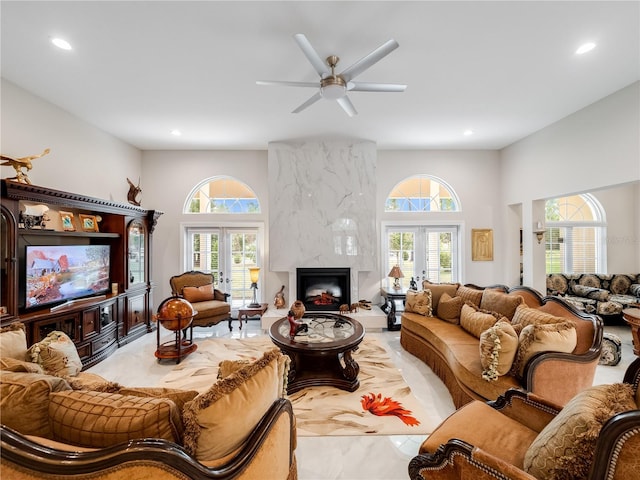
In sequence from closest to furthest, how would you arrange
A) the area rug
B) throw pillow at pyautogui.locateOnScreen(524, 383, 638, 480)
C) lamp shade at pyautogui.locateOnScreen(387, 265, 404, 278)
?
throw pillow at pyautogui.locateOnScreen(524, 383, 638, 480) < the area rug < lamp shade at pyautogui.locateOnScreen(387, 265, 404, 278)

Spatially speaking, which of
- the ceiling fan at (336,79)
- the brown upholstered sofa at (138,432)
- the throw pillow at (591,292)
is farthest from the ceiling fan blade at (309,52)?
the throw pillow at (591,292)

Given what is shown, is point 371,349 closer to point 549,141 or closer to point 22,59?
point 549,141

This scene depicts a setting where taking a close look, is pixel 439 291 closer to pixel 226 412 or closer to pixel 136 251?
pixel 226 412

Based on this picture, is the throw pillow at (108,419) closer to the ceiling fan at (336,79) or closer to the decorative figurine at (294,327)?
the decorative figurine at (294,327)

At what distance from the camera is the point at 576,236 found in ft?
19.8

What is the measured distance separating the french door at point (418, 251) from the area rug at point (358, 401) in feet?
7.46

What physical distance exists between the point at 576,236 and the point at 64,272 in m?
9.20

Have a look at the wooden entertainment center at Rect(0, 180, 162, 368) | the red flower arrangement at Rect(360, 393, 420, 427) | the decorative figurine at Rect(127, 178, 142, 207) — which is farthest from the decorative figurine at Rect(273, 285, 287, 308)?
the decorative figurine at Rect(127, 178, 142, 207)

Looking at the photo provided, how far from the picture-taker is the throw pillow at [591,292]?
499 cm

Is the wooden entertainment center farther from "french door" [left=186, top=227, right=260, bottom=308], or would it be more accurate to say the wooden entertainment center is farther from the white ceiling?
the white ceiling

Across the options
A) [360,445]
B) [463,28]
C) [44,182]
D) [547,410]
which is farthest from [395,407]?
[44,182]

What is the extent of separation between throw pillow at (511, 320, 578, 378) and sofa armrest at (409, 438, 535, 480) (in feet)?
4.27

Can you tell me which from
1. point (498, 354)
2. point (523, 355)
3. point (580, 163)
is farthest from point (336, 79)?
point (580, 163)

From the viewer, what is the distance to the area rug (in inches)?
93.2
